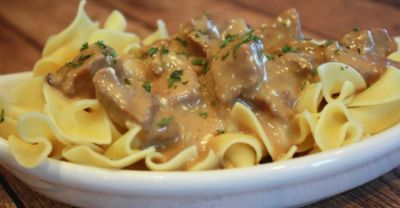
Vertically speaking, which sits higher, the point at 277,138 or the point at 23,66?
the point at 23,66

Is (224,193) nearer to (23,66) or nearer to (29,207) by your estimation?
(29,207)

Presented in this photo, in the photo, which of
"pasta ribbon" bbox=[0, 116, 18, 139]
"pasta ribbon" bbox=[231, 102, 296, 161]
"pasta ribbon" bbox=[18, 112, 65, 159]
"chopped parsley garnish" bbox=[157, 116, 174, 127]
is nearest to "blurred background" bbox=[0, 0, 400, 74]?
"pasta ribbon" bbox=[0, 116, 18, 139]

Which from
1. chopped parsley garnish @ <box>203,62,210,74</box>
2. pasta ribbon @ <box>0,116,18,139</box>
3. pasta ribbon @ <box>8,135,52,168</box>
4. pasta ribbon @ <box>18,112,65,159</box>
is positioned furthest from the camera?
chopped parsley garnish @ <box>203,62,210,74</box>

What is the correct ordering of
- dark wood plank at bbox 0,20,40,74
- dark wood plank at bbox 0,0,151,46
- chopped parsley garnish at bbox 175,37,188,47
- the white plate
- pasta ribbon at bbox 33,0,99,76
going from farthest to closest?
dark wood plank at bbox 0,0,151,46
dark wood plank at bbox 0,20,40,74
pasta ribbon at bbox 33,0,99,76
chopped parsley garnish at bbox 175,37,188,47
the white plate

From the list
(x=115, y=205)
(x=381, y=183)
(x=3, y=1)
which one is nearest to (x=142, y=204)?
(x=115, y=205)

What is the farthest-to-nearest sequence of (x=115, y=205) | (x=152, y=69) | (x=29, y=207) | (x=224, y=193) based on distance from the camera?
(x=152, y=69)
(x=29, y=207)
(x=115, y=205)
(x=224, y=193)

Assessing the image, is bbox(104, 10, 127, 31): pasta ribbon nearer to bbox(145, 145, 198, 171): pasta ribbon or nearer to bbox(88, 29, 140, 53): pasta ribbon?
bbox(88, 29, 140, 53): pasta ribbon
